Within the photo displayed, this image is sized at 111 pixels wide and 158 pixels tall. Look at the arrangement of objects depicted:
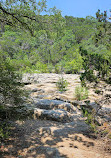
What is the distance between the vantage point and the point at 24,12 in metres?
5.01

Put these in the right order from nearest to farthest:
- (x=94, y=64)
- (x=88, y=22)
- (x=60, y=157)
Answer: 1. (x=60, y=157)
2. (x=94, y=64)
3. (x=88, y=22)

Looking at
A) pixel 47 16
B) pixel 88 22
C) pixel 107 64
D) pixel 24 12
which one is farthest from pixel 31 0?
pixel 88 22

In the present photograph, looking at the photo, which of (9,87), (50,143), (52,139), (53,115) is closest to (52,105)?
(53,115)

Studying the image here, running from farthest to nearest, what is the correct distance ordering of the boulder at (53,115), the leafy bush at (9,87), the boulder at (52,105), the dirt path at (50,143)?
1. the boulder at (52,105)
2. the boulder at (53,115)
3. the leafy bush at (9,87)
4. the dirt path at (50,143)

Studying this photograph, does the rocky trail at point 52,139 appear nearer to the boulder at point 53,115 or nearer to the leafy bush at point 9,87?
the boulder at point 53,115

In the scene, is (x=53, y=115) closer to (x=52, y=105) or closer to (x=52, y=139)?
(x=52, y=105)

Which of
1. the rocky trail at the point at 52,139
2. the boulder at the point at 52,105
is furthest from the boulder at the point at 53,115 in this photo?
the boulder at the point at 52,105

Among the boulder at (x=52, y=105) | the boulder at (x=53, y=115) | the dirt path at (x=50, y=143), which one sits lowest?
the dirt path at (x=50, y=143)

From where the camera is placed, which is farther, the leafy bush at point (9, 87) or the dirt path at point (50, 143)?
the leafy bush at point (9, 87)

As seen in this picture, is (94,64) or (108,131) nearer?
(108,131)

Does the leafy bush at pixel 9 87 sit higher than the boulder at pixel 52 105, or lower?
higher

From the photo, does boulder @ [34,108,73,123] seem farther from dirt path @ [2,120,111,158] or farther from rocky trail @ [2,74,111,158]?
dirt path @ [2,120,111,158]

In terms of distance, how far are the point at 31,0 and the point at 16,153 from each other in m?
4.67

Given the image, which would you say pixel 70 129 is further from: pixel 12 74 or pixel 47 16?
pixel 47 16
